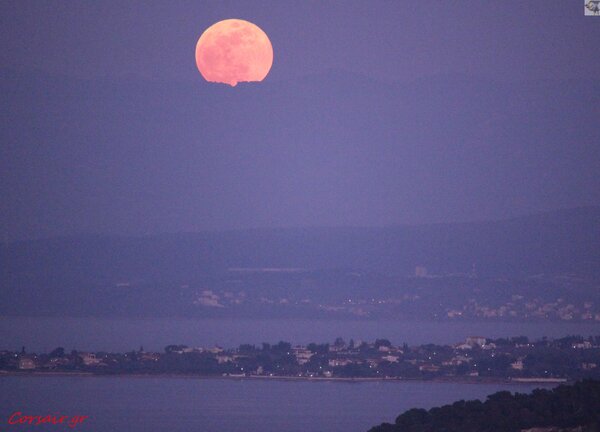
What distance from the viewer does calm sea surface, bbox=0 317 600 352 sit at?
45.9m

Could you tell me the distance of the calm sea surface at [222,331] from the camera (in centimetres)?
4594

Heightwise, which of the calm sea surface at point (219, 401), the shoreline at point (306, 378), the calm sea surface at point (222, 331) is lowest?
the calm sea surface at point (219, 401)

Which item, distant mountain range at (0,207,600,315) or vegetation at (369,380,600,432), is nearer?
vegetation at (369,380,600,432)

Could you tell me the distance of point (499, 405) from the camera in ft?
61.1

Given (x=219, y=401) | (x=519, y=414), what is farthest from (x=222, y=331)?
(x=519, y=414)

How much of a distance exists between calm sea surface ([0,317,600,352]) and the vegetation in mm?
24404

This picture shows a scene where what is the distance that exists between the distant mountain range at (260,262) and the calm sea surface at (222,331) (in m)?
2.86

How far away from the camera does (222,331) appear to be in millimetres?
53188

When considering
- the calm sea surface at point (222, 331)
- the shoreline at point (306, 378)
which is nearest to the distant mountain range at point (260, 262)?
the calm sea surface at point (222, 331)

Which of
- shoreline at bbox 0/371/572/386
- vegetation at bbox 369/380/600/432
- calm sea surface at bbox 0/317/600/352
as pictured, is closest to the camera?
vegetation at bbox 369/380/600/432
